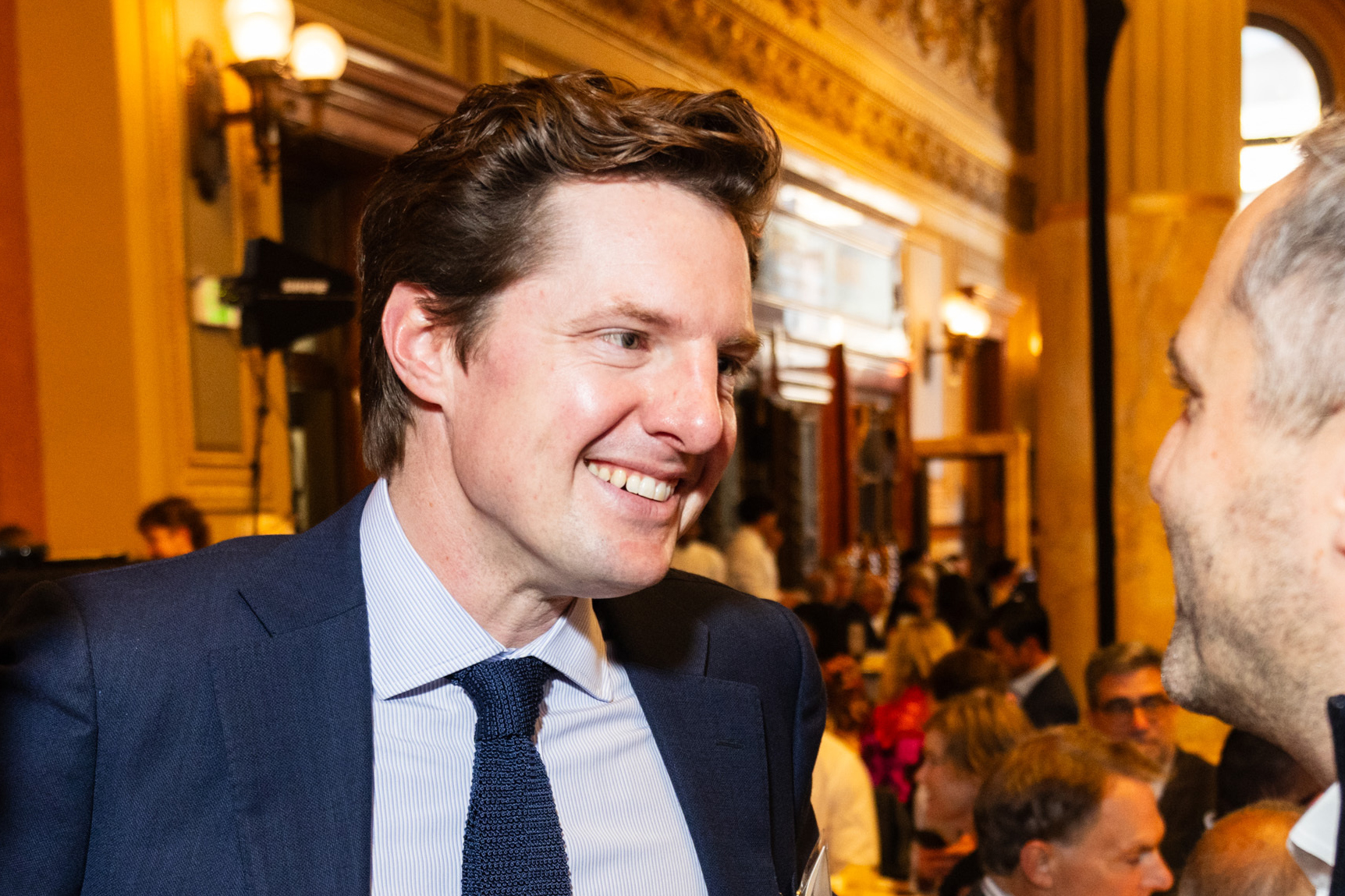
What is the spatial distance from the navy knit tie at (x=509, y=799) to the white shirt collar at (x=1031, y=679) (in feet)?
12.4

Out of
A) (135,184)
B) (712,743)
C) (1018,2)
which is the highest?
(1018,2)

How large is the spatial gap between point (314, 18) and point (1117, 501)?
3.90 metres

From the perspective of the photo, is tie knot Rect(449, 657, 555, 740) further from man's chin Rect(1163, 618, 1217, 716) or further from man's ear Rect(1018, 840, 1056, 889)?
man's ear Rect(1018, 840, 1056, 889)

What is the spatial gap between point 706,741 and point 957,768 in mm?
2175

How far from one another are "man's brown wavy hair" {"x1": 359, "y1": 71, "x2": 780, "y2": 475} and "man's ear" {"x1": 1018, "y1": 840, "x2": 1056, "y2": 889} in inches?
64.6

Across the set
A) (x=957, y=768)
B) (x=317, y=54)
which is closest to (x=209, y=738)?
(x=957, y=768)

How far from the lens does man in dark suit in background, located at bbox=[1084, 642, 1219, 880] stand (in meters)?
3.29

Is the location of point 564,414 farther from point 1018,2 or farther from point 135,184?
point 1018,2

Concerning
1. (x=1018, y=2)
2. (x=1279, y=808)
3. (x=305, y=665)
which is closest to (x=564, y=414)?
(x=305, y=665)

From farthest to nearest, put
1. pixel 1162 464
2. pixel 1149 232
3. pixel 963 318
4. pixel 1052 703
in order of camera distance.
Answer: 1. pixel 963 318
2. pixel 1149 232
3. pixel 1052 703
4. pixel 1162 464

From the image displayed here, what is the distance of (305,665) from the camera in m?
1.13

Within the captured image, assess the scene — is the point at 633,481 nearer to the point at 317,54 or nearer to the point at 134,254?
the point at 134,254

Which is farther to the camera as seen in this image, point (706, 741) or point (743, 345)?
point (706, 741)

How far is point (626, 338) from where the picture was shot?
113 centimetres
